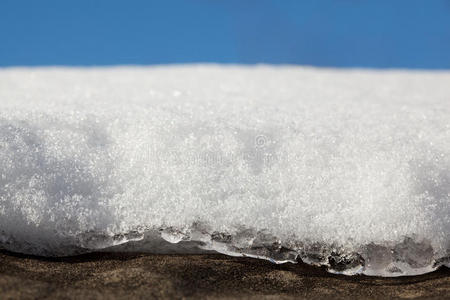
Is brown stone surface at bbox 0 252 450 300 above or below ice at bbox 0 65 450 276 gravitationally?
below

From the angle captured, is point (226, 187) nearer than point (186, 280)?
No

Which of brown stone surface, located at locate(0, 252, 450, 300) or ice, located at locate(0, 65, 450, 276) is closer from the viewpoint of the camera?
brown stone surface, located at locate(0, 252, 450, 300)

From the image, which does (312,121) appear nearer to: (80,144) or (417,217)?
(417,217)

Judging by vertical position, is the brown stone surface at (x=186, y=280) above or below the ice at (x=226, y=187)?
below

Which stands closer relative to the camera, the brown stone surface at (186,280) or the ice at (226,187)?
the brown stone surface at (186,280)

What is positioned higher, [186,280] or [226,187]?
[226,187]
